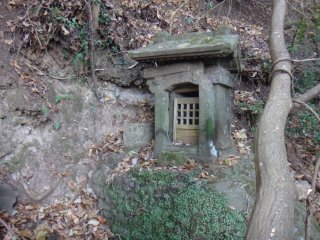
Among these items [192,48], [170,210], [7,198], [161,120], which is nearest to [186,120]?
[161,120]

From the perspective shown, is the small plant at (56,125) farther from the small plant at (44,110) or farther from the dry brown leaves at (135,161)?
the dry brown leaves at (135,161)

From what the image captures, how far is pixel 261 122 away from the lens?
2807mm

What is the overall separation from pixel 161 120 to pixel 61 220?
2.34 meters

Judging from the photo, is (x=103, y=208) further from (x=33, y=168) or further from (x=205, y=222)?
(x=205, y=222)

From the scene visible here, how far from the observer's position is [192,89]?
5.60 meters

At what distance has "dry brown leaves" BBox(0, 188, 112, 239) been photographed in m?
4.52

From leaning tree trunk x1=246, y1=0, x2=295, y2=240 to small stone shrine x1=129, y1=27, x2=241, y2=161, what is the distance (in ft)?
5.76

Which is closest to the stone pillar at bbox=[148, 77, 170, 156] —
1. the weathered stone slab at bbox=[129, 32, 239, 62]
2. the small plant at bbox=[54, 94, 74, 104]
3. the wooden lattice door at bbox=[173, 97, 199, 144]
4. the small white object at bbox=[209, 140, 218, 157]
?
the wooden lattice door at bbox=[173, 97, 199, 144]

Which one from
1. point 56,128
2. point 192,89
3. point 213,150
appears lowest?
point 213,150

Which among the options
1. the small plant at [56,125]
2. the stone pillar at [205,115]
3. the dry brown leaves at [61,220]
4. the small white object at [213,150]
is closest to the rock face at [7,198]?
the dry brown leaves at [61,220]

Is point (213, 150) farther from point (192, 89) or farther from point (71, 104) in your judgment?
point (71, 104)

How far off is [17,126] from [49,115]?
0.63 m

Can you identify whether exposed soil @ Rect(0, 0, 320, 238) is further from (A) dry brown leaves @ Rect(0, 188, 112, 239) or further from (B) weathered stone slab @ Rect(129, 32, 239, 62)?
(B) weathered stone slab @ Rect(129, 32, 239, 62)

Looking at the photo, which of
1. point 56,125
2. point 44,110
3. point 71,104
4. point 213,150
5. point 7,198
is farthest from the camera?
point 71,104
